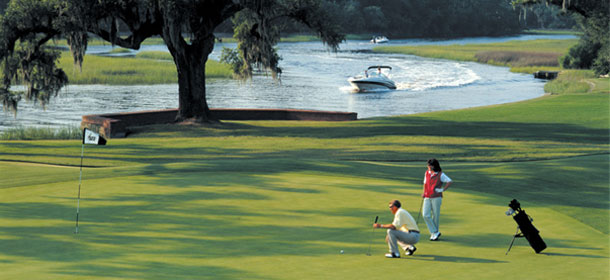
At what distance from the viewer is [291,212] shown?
1683cm

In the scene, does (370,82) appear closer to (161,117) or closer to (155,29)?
(161,117)

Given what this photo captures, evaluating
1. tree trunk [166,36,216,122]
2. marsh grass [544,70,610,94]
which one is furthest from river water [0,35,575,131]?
tree trunk [166,36,216,122]

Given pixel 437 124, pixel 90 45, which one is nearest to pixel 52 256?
pixel 437 124

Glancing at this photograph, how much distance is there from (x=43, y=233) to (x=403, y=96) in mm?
63270

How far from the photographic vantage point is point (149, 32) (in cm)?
3788

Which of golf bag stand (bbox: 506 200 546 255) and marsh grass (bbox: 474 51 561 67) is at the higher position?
marsh grass (bbox: 474 51 561 67)

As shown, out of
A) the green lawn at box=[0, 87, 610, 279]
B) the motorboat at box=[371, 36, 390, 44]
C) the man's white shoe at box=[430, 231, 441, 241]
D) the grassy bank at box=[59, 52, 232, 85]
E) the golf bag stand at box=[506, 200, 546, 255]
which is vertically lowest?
the grassy bank at box=[59, 52, 232, 85]

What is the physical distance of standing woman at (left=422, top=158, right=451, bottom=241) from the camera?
48.7ft

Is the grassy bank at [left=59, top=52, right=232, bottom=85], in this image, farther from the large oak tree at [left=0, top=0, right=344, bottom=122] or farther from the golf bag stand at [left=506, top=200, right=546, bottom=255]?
the golf bag stand at [left=506, top=200, right=546, bottom=255]

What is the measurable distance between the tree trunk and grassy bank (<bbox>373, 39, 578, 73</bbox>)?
227 feet

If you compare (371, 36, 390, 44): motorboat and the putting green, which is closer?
the putting green

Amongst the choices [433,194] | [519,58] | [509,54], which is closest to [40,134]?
[433,194]

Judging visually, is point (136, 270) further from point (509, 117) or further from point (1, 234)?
point (509, 117)

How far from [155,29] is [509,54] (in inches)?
3548
